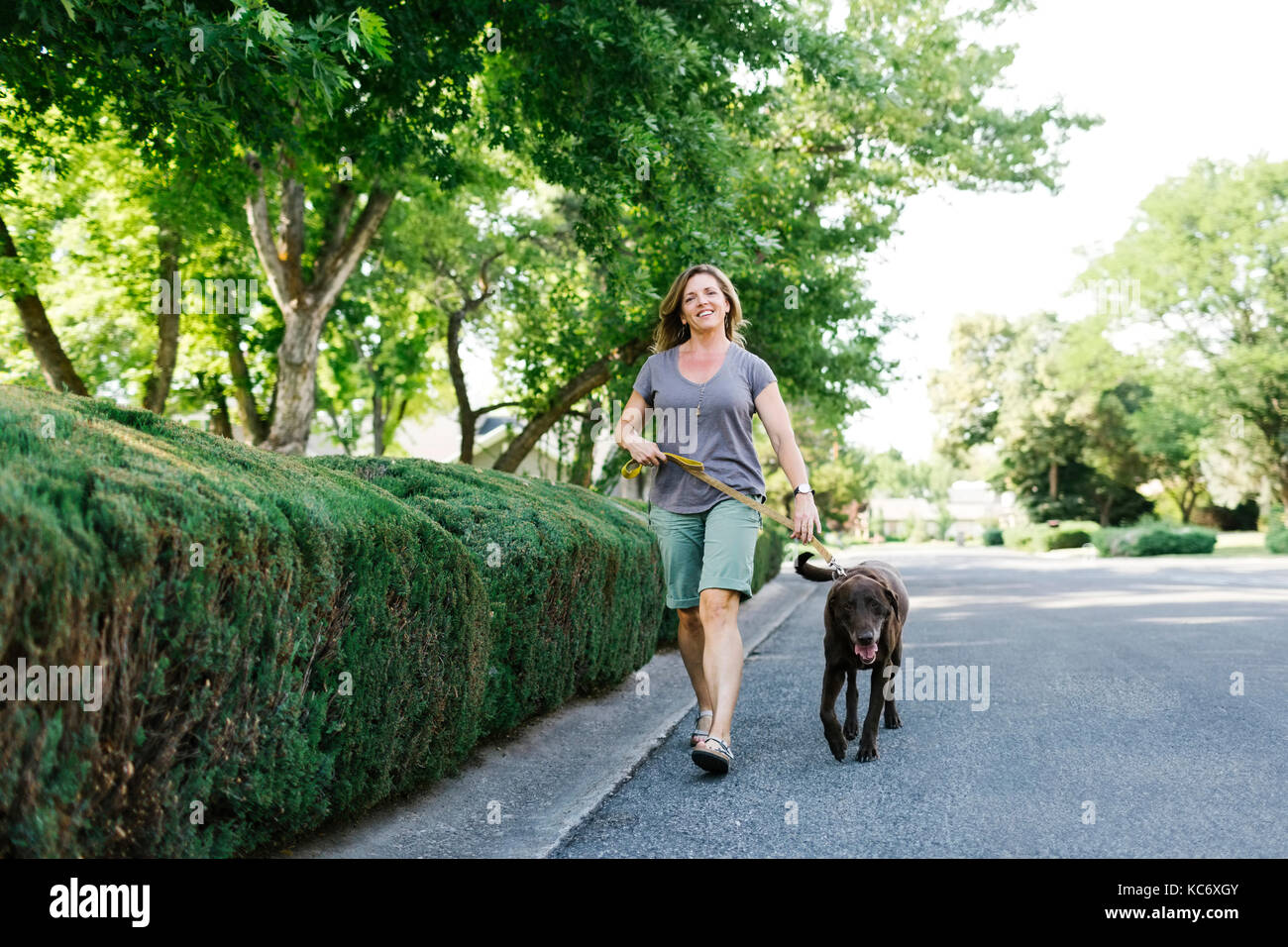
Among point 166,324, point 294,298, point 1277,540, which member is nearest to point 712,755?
point 294,298

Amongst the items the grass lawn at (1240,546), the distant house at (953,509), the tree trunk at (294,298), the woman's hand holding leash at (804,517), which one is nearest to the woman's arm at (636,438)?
the woman's hand holding leash at (804,517)

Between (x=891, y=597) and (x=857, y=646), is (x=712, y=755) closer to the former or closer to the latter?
(x=857, y=646)

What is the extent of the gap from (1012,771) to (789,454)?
1864mm

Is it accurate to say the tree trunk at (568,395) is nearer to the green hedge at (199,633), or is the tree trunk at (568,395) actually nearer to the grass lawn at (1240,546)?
the green hedge at (199,633)

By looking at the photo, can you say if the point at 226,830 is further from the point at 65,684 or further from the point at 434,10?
the point at 434,10

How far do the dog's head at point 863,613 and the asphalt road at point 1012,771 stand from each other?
0.60 metres

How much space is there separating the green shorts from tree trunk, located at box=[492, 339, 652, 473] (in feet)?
44.3

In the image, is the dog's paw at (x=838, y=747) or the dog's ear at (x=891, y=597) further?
the dog's ear at (x=891, y=597)

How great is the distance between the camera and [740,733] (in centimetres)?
621

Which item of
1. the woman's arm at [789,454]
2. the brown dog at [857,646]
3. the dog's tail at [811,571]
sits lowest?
the brown dog at [857,646]

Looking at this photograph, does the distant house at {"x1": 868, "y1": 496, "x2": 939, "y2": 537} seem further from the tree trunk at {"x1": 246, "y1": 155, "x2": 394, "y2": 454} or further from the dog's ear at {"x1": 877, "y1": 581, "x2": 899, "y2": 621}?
the dog's ear at {"x1": 877, "y1": 581, "x2": 899, "y2": 621}

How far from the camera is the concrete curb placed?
391 cm

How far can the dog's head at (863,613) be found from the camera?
532 cm

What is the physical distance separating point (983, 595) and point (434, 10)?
13.3m
